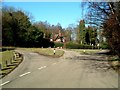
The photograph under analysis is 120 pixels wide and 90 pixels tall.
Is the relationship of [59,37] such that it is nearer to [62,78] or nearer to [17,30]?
[17,30]

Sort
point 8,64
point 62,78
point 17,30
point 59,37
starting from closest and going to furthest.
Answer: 1. point 62,78
2. point 8,64
3. point 17,30
4. point 59,37

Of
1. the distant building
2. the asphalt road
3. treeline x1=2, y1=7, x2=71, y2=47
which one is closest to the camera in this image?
the asphalt road

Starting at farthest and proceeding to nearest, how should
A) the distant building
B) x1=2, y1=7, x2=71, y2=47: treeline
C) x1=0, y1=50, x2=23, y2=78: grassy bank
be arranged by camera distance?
the distant building → x1=2, y1=7, x2=71, y2=47: treeline → x1=0, y1=50, x2=23, y2=78: grassy bank

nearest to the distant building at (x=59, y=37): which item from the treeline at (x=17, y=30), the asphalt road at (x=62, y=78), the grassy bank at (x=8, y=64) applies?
the treeline at (x=17, y=30)

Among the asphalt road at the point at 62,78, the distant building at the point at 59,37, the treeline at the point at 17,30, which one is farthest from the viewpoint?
the distant building at the point at 59,37

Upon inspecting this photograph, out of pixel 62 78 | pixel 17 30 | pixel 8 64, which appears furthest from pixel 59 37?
pixel 62 78

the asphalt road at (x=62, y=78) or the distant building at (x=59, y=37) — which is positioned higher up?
the distant building at (x=59, y=37)

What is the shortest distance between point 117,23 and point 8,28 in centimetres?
6428

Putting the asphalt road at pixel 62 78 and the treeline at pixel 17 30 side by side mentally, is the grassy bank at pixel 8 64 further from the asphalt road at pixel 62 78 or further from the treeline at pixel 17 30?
the treeline at pixel 17 30

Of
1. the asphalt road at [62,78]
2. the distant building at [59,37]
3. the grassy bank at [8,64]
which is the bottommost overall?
the asphalt road at [62,78]

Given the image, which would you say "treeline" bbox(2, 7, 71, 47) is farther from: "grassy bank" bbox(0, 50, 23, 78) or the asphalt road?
the asphalt road

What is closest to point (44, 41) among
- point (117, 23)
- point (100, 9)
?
point (100, 9)

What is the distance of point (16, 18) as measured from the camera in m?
86.8

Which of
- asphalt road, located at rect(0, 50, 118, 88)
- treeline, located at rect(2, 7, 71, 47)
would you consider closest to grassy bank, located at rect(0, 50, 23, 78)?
asphalt road, located at rect(0, 50, 118, 88)
